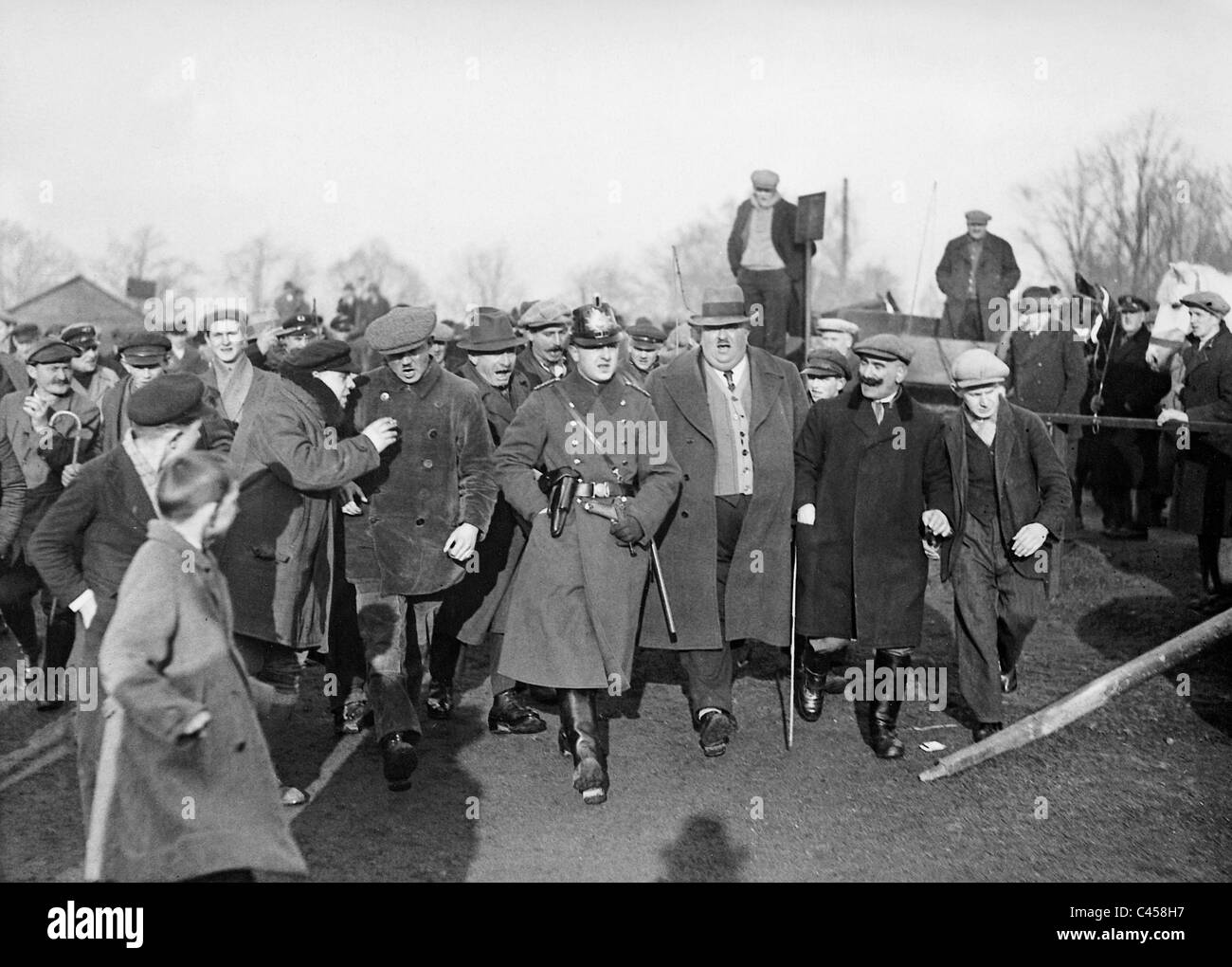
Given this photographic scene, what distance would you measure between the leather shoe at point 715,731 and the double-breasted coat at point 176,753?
3326 millimetres

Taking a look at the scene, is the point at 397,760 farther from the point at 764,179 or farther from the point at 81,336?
the point at 764,179

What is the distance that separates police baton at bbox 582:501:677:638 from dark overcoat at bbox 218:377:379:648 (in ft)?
3.32

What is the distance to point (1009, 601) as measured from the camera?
685 cm

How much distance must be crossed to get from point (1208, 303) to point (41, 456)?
25.6 ft

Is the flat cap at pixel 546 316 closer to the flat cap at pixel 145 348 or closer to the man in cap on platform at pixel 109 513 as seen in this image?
the flat cap at pixel 145 348

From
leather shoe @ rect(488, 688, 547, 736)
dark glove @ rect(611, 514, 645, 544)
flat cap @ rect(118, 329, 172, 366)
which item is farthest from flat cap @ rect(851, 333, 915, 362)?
flat cap @ rect(118, 329, 172, 366)

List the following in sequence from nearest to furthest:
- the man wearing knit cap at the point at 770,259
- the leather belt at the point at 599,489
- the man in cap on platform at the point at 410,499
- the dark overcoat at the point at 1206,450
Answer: the leather belt at the point at 599,489
the man in cap on platform at the point at 410,499
the dark overcoat at the point at 1206,450
the man wearing knit cap at the point at 770,259

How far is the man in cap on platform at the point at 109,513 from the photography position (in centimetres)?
429

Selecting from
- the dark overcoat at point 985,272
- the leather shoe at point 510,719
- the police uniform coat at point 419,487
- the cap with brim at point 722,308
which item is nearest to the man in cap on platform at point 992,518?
the cap with brim at point 722,308

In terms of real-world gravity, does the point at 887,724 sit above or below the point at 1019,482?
below

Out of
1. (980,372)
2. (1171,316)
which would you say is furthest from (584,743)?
(1171,316)

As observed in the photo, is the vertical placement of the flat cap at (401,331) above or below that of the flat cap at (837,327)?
above

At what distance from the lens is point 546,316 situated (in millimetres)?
8750
